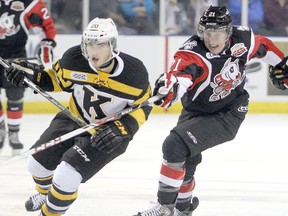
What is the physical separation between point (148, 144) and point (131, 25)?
7.78ft

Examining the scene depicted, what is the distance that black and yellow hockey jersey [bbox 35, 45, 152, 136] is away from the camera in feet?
14.5

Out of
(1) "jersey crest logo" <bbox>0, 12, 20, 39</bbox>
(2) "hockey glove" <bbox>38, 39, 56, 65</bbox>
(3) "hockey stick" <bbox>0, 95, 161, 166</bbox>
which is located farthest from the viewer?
(2) "hockey glove" <bbox>38, 39, 56, 65</bbox>

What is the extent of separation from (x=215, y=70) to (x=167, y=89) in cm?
45

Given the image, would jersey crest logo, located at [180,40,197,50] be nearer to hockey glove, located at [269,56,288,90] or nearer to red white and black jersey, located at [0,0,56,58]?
hockey glove, located at [269,56,288,90]

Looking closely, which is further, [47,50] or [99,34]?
[47,50]

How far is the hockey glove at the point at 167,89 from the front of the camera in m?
4.30

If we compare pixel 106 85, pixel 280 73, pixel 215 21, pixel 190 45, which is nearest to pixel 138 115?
pixel 106 85

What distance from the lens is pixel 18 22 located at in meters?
6.96

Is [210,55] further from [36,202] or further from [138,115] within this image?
[36,202]

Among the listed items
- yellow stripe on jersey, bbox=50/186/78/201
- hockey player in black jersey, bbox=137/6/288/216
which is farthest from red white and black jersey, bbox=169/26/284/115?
yellow stripe on jersey, bbox=50/186/78/201

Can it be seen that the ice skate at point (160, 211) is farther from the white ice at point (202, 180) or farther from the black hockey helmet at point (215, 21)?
the black hockey helmet at point (215, 21)

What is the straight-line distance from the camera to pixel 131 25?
380 inches

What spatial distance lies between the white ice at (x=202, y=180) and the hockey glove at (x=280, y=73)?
64 cm

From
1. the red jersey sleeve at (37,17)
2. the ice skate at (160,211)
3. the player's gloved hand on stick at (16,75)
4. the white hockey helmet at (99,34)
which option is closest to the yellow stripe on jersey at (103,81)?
the white hockey helmet at (99,34)
